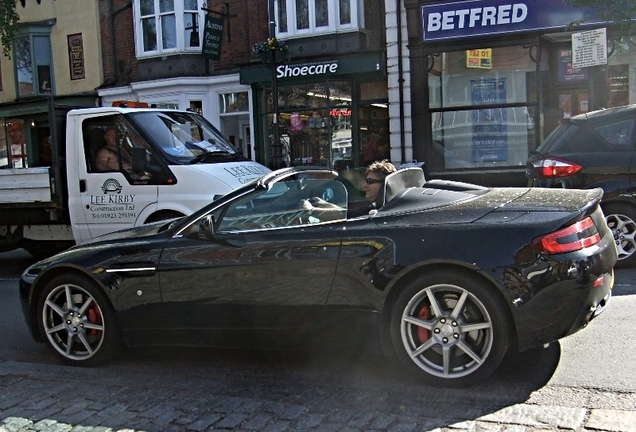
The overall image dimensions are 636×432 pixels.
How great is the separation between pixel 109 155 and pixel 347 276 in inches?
211

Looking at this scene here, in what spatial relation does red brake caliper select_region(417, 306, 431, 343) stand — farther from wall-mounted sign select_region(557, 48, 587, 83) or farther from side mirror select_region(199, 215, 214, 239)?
wall-mounted sign select_region(557, 48, 587, 83)

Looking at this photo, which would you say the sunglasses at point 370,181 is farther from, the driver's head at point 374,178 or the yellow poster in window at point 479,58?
the yellow poster in window at point 479,58

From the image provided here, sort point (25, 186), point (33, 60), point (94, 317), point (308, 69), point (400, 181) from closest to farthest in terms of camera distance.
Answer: point (400, 181), point (94, 317), point (25, 186), point (308, 69), point (33, 60)

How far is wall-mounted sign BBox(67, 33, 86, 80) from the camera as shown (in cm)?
2259

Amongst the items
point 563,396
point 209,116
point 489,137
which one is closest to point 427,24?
point 489,137

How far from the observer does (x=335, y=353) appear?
529cm

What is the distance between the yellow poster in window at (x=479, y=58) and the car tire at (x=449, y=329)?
41.9 ft

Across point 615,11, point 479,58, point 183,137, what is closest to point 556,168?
point 183,137

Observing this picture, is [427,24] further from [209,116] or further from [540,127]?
[209,116]

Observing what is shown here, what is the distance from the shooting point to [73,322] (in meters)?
5.50

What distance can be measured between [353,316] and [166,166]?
4709 mm

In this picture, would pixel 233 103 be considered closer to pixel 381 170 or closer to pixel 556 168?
pixel 556 168

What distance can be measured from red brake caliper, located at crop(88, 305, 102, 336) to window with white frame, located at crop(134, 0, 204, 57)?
1601 centimetres

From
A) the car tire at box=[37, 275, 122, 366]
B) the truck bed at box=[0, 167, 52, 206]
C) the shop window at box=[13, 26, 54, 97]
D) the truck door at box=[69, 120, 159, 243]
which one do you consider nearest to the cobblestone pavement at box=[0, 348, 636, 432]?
the car tire at box=[37, 275, 122, 366]
